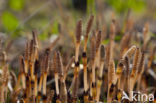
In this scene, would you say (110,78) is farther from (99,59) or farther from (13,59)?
(13,59)

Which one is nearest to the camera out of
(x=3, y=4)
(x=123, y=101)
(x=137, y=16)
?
(x=123, y=101)

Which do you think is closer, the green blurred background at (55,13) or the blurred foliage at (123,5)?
the green blurred background at (55,13)

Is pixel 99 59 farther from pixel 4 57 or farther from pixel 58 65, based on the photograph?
pixel 4 57

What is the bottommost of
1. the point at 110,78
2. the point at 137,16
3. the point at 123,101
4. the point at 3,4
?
the point at 123,101

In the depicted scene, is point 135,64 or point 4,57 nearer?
point 135,64

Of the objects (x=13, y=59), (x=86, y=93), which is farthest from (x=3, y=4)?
(x=86, y=93)

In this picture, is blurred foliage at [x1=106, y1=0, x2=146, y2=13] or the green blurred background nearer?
the green blurred background

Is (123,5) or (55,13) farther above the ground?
(123,5)

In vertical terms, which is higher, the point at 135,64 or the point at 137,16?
the point at 137,16

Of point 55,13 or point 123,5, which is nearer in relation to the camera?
point 55,13

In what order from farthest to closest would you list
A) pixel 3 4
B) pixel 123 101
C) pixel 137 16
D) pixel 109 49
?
pixel 3 4
pixel 137 16
pixel 109 49
pixel 123 101
